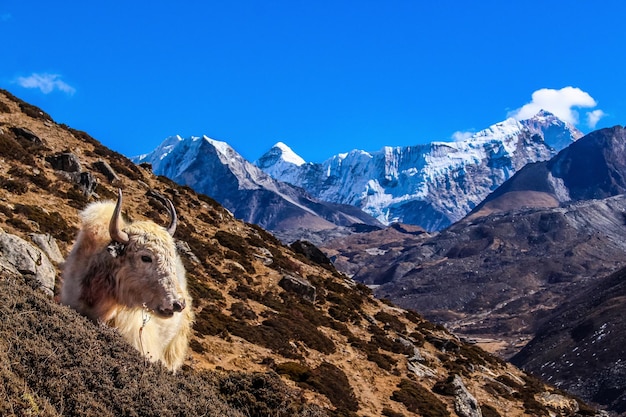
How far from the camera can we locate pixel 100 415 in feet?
18.9

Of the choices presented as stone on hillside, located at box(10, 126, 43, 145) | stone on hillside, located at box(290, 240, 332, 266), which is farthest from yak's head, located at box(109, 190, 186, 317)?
stone on hillside, located at box(290, 240, 332, 266)

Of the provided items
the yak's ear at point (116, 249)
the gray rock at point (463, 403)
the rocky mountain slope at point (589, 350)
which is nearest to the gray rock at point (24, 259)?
the yak's ear at point (116, 249)

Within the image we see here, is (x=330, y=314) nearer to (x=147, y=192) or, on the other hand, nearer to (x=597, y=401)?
(x=147, y=192)

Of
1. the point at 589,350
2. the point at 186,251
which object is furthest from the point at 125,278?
the point at 589,350

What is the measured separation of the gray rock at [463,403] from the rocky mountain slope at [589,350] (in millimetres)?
59634

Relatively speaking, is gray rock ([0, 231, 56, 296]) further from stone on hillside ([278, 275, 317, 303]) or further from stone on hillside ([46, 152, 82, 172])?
stone on hillside ([278, 275, 317, 303])

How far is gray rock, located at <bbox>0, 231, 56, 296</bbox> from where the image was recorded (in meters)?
15.0

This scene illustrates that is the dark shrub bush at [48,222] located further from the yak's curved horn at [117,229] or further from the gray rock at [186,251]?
the yak's curved horn at [117,229]

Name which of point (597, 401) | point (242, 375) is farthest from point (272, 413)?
point (597, 401)

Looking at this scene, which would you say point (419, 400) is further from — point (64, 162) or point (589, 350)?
point (589, 350)

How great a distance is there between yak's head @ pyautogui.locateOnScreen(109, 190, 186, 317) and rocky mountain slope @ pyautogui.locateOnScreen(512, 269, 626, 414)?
276ft

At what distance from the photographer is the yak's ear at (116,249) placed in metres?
7.93

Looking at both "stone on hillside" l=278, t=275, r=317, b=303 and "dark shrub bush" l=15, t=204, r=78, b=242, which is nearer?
"dark shrub bush" l=15, t=204, r=78, b=242

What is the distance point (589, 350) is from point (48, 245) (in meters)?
108
